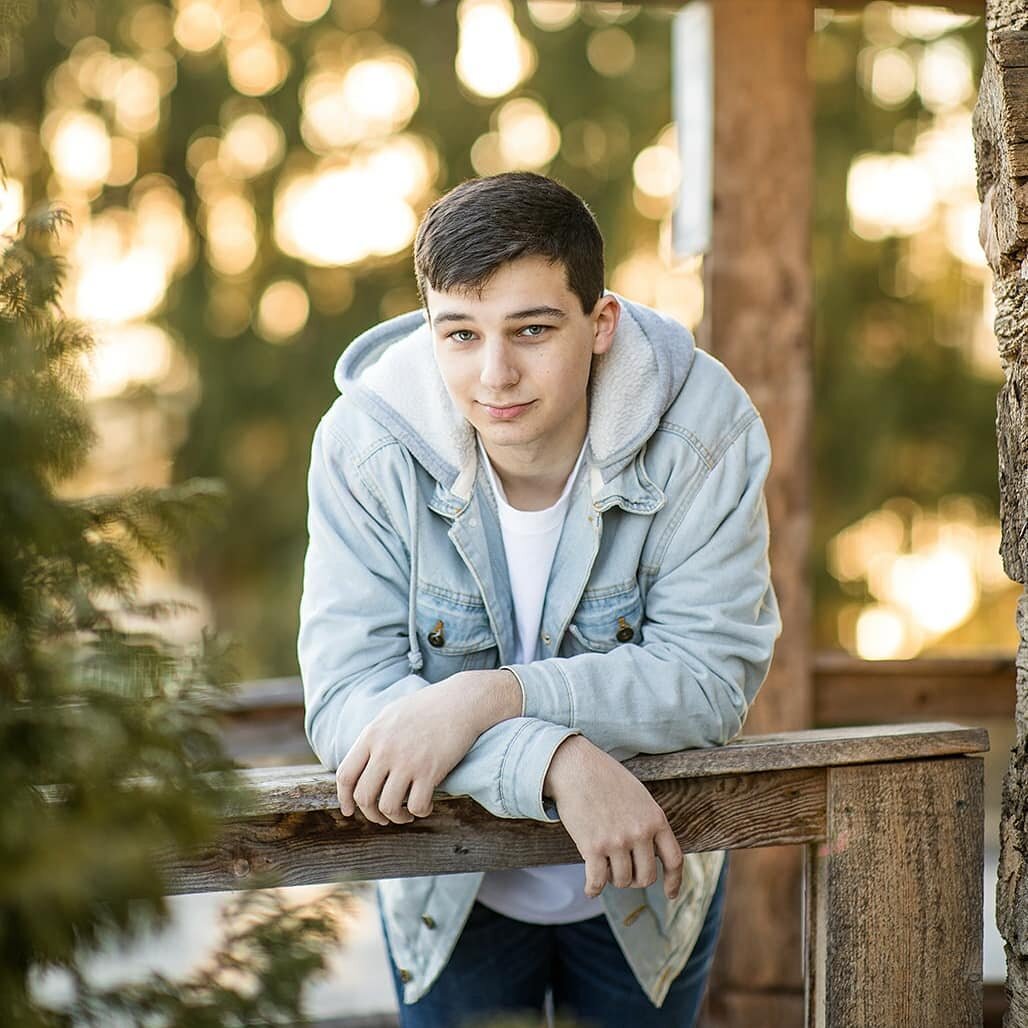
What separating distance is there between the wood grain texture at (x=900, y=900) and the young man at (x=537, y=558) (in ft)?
0.67

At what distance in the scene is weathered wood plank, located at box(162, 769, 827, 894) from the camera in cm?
165

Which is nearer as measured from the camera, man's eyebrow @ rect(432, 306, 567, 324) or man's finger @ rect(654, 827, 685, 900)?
man's finger @ rect(654, 827, 685, 900)

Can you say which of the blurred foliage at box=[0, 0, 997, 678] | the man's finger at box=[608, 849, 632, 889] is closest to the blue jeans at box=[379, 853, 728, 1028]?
the man's finger at box=[608, 849, 632, 889]

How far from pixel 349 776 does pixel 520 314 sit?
63 centimetres

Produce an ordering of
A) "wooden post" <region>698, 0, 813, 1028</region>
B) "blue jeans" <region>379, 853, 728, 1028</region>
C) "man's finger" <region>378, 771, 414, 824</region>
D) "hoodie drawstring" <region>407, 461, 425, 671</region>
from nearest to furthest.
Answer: "man's finger" <region>378, 771, 414, 824</region> < "hoodie drawstring" <region>407, 461, 425, 671</region> < "blue jeans" <region>379, 853, 728, 1028</region> < "wooden post" <region>698, 0, 813, 1028</region>

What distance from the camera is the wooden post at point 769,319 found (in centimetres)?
331

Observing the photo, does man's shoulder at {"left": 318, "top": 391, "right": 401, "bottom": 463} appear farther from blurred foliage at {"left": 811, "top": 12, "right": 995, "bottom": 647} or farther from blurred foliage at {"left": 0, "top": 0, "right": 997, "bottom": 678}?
blurred foliage at {"left": 811, "top": 12, "right": 995, "bottom": 647}

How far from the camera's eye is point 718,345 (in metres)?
3.36

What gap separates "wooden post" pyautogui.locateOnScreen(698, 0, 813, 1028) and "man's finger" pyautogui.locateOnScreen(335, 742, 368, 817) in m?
1.92

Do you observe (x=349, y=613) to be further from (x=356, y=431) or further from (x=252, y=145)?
(x=252, y=145)

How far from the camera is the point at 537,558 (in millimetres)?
2016

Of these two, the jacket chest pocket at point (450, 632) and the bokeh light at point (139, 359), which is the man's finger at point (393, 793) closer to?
the jacket chest pocket at point (450, 632)

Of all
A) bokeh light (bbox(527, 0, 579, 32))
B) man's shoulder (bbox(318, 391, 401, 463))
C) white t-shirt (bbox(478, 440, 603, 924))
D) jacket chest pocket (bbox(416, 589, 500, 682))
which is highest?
bokeh light (bbox(527, 0, 579, 32))

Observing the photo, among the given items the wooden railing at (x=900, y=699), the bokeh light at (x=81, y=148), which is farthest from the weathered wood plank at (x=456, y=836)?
the bokeh light at (x=81, y=148)
